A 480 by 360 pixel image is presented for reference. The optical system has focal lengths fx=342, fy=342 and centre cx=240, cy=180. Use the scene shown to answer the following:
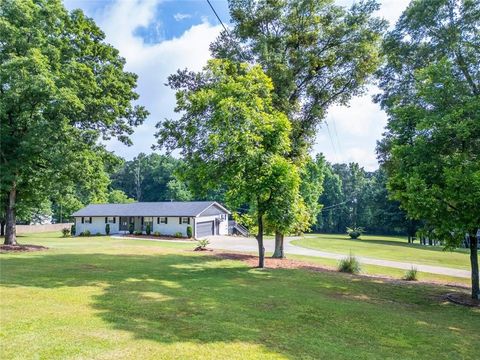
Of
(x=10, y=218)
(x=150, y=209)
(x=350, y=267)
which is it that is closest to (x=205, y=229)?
(x=150, y=209)

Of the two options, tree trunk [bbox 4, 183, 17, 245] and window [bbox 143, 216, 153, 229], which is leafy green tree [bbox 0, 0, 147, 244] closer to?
tree trunk [bbox 4, 183, 17, 245]

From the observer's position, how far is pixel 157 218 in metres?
44.3

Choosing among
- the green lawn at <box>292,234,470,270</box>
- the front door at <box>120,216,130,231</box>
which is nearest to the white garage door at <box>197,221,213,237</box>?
the front door at <box>120,216,130,231</box>

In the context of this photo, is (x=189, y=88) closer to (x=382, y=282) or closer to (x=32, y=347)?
(x=382, y=282)

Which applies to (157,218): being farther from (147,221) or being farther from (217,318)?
(217,318)

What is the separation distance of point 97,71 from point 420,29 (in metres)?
20.3

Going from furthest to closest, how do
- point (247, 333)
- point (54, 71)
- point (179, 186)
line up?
point (179, 186)
point (54, 71)
point (247, 333)

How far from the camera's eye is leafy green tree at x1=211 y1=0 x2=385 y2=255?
2083cm

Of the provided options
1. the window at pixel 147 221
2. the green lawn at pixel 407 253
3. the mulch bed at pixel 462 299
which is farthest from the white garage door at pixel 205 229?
the mulch bed at pixel 462 299

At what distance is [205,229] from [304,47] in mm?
29411

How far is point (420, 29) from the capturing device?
1742 cm

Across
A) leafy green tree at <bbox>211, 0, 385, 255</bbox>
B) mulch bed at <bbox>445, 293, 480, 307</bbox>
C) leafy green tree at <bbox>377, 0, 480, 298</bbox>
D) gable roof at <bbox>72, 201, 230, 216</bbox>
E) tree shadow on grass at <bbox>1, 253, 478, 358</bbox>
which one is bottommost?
mulch bed at <bbox>445, 293, 480, 307</bbox>

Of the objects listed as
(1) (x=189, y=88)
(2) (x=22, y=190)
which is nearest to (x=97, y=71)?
(1) (x=189, y=88)

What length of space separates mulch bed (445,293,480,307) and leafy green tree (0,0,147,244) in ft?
65.6
